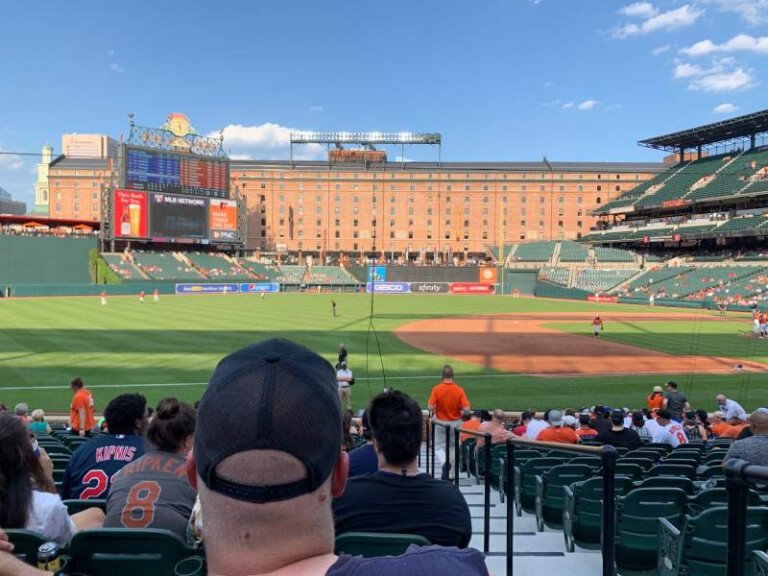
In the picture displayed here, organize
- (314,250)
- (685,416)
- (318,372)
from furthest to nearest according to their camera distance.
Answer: (314,250), (685,416), (318,372)

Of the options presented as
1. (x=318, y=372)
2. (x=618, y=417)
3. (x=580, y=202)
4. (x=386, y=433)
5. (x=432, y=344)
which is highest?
(x=580, y=202)

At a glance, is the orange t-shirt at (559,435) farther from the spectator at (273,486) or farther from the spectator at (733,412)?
the spectator at (273,486)

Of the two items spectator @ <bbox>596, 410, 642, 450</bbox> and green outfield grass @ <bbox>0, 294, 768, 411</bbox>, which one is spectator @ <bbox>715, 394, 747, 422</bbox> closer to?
green outfield grass @ <bbox>0, 294, 768, 411</bbox>

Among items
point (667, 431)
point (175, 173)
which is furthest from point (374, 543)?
point (175, 173)

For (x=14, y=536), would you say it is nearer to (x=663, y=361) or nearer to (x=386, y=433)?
(x=386, y=433)

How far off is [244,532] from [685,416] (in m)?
14.1

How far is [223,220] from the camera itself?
266ft

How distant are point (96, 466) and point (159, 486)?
166 centimetres

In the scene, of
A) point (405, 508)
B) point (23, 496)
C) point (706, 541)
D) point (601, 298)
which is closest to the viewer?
point (405, 508)

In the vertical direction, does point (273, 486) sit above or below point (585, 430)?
above

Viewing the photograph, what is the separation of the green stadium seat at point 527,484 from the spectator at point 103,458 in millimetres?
4480

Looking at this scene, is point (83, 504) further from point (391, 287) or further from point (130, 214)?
point (391, 287)

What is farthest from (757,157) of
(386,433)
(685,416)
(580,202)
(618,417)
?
(386,433)

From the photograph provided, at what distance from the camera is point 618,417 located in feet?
29.5
